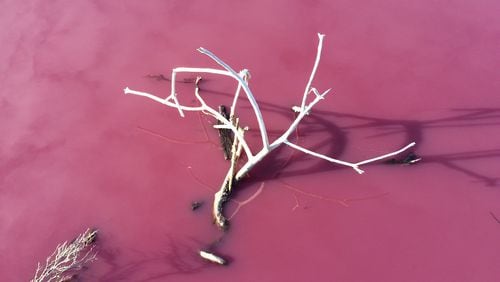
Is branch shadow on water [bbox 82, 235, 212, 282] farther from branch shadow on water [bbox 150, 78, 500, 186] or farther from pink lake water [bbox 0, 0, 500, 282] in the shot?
branch shadow on water [bbox 150, 78, 500, 186]

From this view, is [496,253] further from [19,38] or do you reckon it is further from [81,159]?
[19,38]

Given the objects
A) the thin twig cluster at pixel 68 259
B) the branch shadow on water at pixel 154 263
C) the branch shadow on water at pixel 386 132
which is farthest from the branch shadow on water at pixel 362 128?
the thin twig cluster at pixel 68 259

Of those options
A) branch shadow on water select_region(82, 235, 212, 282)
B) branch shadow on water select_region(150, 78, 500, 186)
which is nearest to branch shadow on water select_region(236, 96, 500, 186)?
branch shadow on water select_region(150, 78, 500, 186)

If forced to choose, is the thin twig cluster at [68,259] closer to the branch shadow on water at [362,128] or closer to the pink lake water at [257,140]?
the pink lake water at [257,140]

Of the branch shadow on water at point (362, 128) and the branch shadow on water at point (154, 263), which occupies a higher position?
the branch shadow on water at point (362, 128)

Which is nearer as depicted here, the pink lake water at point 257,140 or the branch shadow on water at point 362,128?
the pink lake water at point 257,140

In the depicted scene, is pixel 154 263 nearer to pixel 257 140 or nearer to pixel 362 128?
pixel 257 140

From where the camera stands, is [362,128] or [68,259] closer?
[68,259]

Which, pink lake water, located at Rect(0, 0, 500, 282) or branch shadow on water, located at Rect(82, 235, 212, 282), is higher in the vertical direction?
pink lake water, located at Rect(0, 0, 500, 282)

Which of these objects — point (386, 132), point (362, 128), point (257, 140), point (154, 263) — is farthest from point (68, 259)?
point (386, 132)
